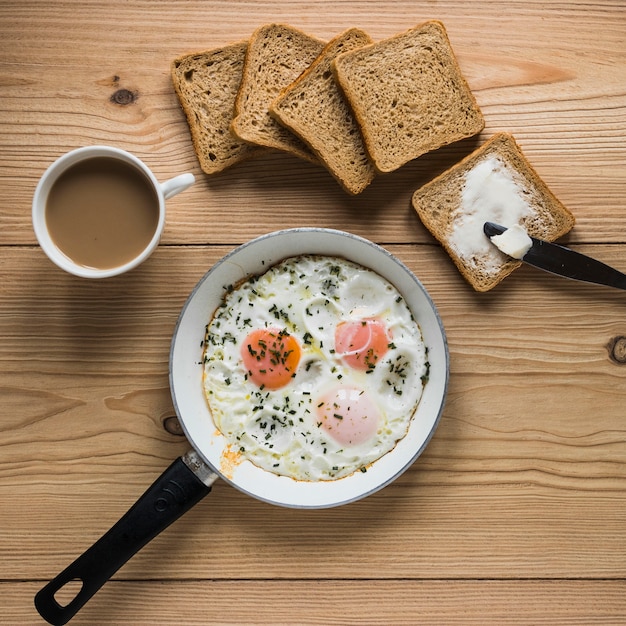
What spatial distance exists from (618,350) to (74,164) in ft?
4.91

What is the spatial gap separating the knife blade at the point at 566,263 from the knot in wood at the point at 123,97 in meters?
0.99

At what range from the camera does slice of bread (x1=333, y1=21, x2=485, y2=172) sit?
5.53 feet

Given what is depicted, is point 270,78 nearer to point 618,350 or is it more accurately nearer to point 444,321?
point 444,321

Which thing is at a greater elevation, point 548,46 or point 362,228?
point 548,46

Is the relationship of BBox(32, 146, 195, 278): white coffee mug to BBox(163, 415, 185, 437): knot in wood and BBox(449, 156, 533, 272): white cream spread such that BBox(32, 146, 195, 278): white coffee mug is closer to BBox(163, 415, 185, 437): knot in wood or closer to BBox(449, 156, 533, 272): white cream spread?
BBox(163, 415, 185, 437): knot in wood

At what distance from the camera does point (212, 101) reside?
1722mm

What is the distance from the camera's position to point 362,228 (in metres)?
1.75

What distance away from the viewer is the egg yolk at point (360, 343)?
5.35 feet

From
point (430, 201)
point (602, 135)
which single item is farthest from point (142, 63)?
point (602, 135)

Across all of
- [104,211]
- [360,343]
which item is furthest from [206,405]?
[104,211]

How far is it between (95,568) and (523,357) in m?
1.22

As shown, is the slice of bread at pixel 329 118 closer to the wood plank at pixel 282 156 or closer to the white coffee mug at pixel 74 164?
the wood plank at pixel 282 156

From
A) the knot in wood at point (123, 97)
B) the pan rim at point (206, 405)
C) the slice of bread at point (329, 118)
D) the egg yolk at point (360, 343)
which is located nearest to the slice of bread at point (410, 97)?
the slice of bread at point (329, 118)

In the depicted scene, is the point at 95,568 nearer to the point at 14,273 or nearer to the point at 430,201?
the point at 14,273
